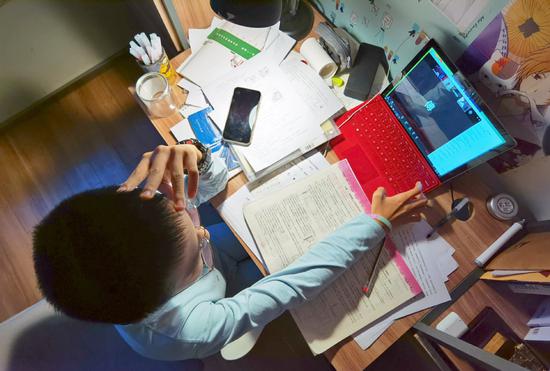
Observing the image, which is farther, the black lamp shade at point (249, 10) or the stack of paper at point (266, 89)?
the stack of paper at point (266, 89)

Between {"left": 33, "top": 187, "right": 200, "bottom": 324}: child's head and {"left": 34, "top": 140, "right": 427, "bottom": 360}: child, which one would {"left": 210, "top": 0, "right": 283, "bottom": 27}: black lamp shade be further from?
{"left": 33, "top": 187, "right": 200, "bottom": 324}: child's head

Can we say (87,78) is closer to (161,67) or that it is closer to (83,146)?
(83,146)

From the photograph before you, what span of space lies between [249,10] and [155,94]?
0.38m

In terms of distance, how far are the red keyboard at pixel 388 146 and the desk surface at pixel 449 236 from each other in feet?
0.26

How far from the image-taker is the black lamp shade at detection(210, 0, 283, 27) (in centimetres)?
68

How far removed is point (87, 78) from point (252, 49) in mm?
1210

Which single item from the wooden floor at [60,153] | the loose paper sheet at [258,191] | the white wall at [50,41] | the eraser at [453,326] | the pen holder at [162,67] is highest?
the white wall at [50,41]

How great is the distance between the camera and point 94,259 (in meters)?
0.48

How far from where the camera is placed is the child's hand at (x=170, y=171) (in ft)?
2.18

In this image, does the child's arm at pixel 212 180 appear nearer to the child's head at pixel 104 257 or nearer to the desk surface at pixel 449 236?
→ the desk surface at pixel 449 236

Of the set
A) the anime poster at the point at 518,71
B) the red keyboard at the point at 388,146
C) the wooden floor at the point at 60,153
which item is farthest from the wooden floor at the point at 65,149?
the anime poster at the point at 518,71

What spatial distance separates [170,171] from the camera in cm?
76

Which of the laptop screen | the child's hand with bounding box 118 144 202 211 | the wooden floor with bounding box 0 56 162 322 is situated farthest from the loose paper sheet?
the wooden floor with bounding box 0 56 162 322

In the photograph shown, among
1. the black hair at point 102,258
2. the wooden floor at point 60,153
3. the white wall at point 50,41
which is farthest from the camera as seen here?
the wooden floor at point 60,153
